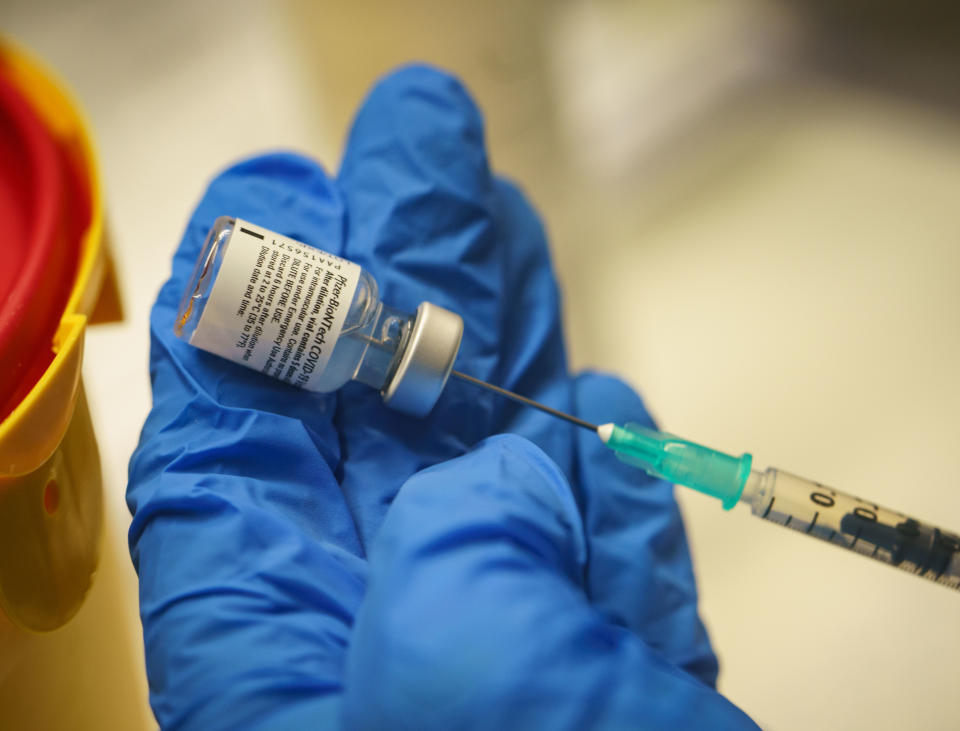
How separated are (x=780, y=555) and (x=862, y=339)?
34cm

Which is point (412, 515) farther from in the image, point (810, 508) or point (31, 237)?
point (31, 237)

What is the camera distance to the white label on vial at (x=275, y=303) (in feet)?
1.82

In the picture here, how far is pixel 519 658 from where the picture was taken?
0.45 meters

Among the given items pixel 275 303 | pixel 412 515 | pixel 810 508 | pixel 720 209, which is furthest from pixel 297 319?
pixel 720 209

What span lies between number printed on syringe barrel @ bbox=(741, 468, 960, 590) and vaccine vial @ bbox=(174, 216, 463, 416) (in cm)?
28

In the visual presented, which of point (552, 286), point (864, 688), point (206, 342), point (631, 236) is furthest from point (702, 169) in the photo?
point (206, 342)

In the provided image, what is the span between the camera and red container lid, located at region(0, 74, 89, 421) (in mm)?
615

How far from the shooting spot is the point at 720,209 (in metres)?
1.13

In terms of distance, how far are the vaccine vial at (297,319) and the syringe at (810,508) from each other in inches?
2.1

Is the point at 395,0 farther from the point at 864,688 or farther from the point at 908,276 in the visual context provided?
the point at 864,688

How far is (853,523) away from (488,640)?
34 centimetres

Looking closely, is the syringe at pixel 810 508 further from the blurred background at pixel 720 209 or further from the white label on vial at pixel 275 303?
the blurred background at pixel 720 209

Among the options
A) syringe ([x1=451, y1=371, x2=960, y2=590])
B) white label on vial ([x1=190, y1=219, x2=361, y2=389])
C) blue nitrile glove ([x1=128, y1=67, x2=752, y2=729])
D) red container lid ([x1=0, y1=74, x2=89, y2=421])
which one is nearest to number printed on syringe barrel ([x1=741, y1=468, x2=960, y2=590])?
syringe ([x1=451, y1=371, x2=960, y2=590])

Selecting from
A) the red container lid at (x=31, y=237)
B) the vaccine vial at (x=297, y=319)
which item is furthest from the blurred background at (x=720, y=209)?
the vaccine vial at (x=297, y=319)
